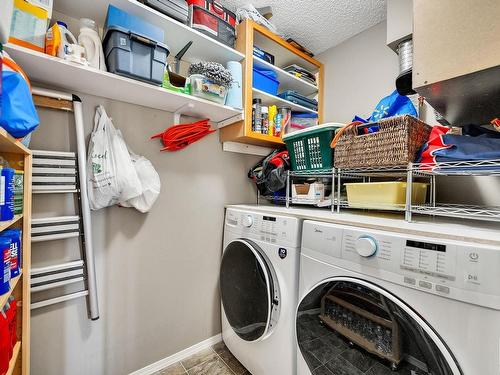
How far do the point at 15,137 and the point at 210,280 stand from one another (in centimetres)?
141

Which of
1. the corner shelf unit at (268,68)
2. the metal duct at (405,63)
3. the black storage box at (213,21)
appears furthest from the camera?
the corner shelf unit at (268,68)

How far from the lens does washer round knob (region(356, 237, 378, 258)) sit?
80cm

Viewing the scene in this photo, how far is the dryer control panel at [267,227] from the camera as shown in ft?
3.68

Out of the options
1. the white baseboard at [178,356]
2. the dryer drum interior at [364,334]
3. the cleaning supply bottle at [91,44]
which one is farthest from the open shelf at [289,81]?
the white baseboard at [178,356]

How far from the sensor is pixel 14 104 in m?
0.66

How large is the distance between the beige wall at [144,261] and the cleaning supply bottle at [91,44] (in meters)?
0.27

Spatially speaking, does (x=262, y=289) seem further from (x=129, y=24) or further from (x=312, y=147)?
(x=129, y=24)

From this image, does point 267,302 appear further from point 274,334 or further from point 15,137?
point 15,137

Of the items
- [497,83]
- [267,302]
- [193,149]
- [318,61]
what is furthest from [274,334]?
[318,61]

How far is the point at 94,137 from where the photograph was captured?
3.94 feet

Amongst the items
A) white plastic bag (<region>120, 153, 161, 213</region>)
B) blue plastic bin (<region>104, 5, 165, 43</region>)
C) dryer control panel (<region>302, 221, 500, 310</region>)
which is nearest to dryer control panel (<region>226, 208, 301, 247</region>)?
dryer control panel (<region>302, 221, 500, 310</region>)

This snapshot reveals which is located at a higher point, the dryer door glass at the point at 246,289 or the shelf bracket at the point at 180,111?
the shelf bracket at the point at 180,111

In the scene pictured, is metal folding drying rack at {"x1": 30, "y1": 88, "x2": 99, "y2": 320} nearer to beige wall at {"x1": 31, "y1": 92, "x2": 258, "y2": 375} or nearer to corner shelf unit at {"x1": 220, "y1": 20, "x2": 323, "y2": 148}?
beige wall at {"x1": 31, "y1": 92, "x2": 258, "y2": 375}

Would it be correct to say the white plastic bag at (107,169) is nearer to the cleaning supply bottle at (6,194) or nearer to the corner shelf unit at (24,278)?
the corner shelf unit at (24,278)
